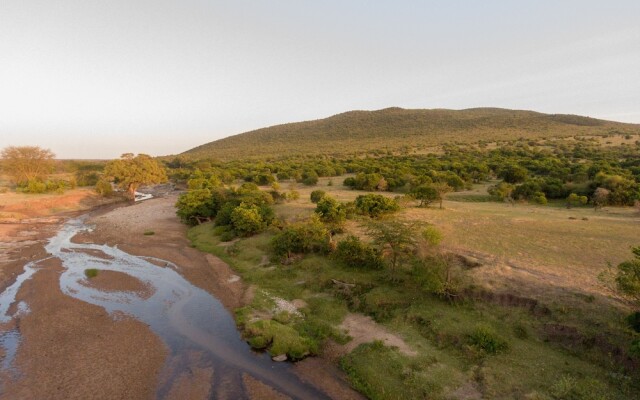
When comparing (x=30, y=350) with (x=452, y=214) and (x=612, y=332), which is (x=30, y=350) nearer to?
(x=612, y=332)

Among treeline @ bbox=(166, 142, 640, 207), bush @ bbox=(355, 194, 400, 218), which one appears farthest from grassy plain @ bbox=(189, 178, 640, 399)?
treeline @ bbox=(166, 142, 640, 207)

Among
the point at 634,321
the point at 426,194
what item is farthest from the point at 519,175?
the point at 634,321

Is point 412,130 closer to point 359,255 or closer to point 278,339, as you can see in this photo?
point 359,255

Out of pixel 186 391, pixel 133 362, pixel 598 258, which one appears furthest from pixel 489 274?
pixel 133 362

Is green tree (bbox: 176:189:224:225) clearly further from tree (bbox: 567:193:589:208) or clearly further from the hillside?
the hillside

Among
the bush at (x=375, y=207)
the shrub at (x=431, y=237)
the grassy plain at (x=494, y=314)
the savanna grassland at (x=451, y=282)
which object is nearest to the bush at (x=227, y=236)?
the savanna grassland at (x=451, y=282)


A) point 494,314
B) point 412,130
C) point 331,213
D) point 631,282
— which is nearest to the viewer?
point 631,282
